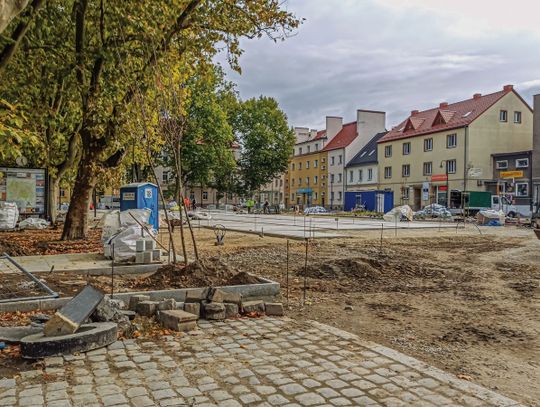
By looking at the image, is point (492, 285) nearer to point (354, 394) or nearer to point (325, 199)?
point (354, 394)

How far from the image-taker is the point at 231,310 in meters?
6.57

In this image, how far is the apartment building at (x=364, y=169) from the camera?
218 ft

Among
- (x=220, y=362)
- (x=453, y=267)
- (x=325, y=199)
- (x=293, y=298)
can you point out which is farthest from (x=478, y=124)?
(x=220, y=362)

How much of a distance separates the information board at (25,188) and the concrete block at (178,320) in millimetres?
16682

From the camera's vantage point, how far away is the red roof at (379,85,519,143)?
51.6 meters

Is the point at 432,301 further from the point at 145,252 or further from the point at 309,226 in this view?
the point at 309,226

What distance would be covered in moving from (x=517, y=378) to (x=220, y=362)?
2.76m

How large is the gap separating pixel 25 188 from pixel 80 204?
7101mm

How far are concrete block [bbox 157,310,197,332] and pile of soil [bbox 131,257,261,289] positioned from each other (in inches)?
62.2

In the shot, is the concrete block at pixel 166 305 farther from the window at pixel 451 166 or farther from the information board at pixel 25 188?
the window at pixel 451 166

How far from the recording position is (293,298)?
26.2 feet

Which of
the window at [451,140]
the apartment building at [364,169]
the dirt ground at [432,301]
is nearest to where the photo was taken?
the dirt ground at [432,301]

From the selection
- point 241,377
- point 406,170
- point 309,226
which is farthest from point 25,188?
point 406,170

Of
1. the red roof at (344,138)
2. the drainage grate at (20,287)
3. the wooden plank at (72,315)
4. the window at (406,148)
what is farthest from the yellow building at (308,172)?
the wooden plank at (72,315)
